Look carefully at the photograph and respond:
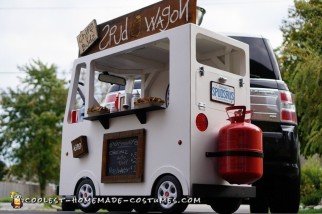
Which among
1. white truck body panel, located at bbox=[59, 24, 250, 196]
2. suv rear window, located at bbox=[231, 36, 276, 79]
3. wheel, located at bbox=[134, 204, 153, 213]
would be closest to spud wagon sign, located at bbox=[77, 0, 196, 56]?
white truck body panel, located at bbox=[59, 24, 250, 196]

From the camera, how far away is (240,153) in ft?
18.0

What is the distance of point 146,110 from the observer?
5887 millimetres

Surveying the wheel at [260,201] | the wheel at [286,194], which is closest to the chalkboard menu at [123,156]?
the wheel at [260,201]

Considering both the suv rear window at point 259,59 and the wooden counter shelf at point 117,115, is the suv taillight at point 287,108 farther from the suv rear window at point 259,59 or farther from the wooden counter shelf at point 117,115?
the wooden counter shelf at point 117,115

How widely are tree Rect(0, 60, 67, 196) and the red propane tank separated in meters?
24.3

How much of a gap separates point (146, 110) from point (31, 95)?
2592 centimetres

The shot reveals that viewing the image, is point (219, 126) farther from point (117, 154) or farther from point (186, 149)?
point (117, 154)

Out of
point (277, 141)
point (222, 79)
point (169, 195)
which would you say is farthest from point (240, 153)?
point (277, 141)

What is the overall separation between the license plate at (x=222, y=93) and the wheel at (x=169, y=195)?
1.05 meters

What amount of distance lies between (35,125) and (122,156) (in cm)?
2385

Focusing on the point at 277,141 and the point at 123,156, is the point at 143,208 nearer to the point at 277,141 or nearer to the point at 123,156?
the point at 123,156

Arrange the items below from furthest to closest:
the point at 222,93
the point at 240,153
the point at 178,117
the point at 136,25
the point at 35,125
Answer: the point at 35,125, the point at 136,25, the point at 222,93, the point at 178,117, the point at 240,153

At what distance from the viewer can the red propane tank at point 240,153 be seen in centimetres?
547

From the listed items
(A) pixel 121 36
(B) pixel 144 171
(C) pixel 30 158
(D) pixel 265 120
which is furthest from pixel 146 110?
(C) pixel 30 158
